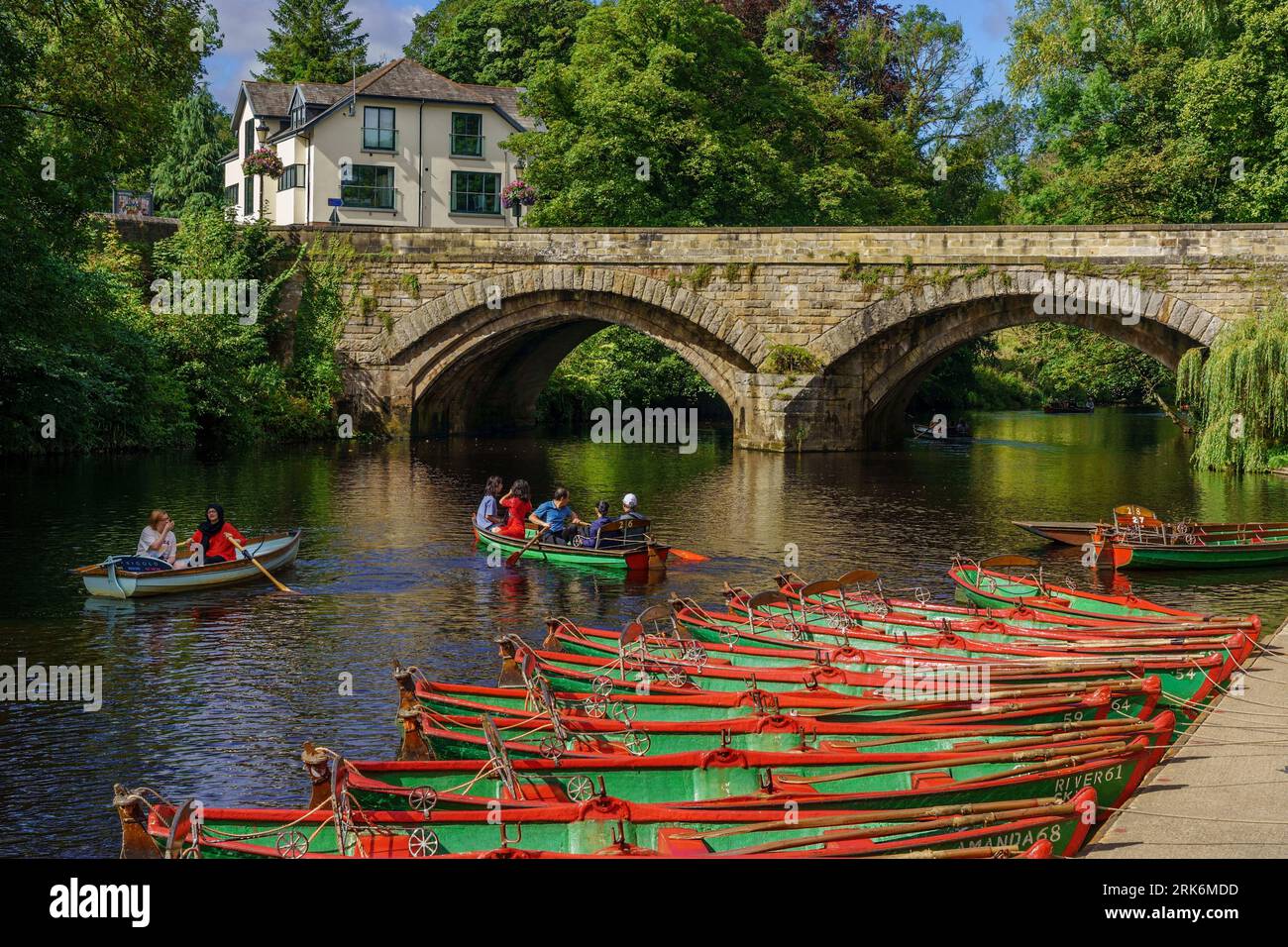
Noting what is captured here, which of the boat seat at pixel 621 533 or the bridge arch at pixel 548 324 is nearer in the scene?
the boat seat at pixel 621 533

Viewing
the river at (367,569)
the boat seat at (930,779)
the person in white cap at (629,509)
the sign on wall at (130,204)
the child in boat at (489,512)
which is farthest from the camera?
the sign on wall at (130,204)

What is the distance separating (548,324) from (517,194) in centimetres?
1619

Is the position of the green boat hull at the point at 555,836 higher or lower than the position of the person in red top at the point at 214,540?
lower

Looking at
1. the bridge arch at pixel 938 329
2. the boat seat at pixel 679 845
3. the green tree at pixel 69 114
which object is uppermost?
the green tree at pixel 69 114

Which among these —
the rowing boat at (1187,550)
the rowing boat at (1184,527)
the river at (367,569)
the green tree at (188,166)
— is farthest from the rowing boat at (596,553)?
the green tree at (188,166)

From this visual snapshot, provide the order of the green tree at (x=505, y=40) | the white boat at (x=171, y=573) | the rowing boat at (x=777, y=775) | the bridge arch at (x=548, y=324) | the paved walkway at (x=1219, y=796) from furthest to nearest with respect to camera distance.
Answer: the green tree at (x=505, y=40)
the bridge arch at (x=548, y=324)
the white boat at (x=171, y=573)
the rowing boat at (x=777, y=775)
the paved walkway at (x=1219, y=796)

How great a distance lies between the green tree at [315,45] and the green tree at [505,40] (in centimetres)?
432

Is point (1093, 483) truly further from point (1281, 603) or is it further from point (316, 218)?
point (316, 218)

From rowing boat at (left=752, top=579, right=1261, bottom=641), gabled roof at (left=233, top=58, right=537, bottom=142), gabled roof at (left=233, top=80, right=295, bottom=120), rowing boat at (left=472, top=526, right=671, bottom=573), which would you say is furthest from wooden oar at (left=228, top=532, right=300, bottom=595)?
gabled roof at (left=233, top=80, right=295, bottom=120)

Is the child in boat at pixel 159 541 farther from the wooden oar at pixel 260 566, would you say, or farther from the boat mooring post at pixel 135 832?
the boat mooring post at pixel 135 832

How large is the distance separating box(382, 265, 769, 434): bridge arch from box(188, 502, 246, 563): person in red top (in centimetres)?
1744

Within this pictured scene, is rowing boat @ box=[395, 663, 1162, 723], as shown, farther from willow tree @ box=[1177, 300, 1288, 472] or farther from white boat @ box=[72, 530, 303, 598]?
willow tree @ box=[1177, 300, 1288, 472]

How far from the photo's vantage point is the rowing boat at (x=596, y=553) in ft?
62.5

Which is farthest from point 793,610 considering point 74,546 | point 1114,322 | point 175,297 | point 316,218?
point 316,218
